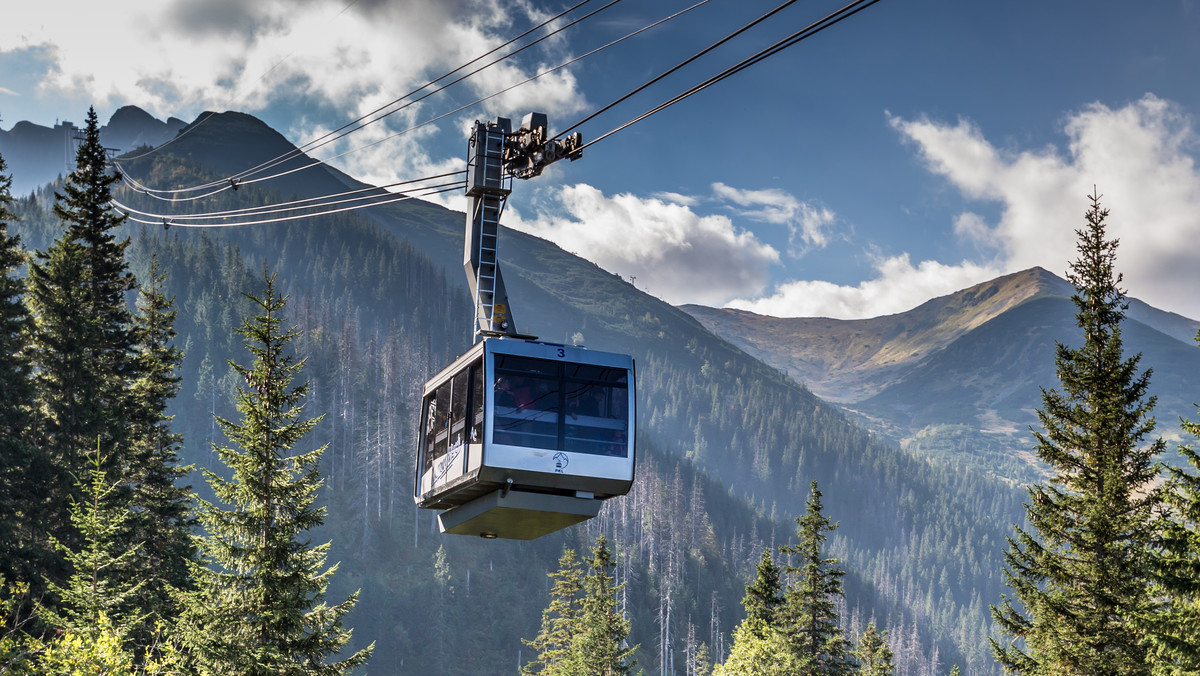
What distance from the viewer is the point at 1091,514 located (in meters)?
25.7

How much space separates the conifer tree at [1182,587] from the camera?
19.0 metres

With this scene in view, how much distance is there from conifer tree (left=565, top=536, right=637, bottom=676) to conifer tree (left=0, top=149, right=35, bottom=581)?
26.0 m

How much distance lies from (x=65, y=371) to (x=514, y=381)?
24.9m

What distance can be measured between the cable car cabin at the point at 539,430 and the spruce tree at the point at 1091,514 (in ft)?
43.3

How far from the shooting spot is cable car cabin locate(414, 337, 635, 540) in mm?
18531

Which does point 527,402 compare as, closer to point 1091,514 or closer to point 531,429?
point 531,429

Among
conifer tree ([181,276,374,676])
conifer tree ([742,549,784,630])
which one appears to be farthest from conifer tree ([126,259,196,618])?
conifer tree ([742,549,784,630])

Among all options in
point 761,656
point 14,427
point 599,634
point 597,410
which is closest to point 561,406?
point 597,410

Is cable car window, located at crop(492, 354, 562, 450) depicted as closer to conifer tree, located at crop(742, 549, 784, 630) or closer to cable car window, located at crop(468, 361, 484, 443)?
cable car window, located at crop(468, 361, 484, 443)

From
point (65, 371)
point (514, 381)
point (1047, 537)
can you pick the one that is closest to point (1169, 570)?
point (1047, 537)

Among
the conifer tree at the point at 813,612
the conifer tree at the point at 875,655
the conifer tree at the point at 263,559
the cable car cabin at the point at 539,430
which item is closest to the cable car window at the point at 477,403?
the cable car cabin at the point at 539,430

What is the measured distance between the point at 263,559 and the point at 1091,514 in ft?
67.0

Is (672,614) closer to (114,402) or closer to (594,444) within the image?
(114,402)

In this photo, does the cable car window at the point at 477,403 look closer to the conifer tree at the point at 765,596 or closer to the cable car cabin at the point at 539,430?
the cable car cabin at the point at 539,430
